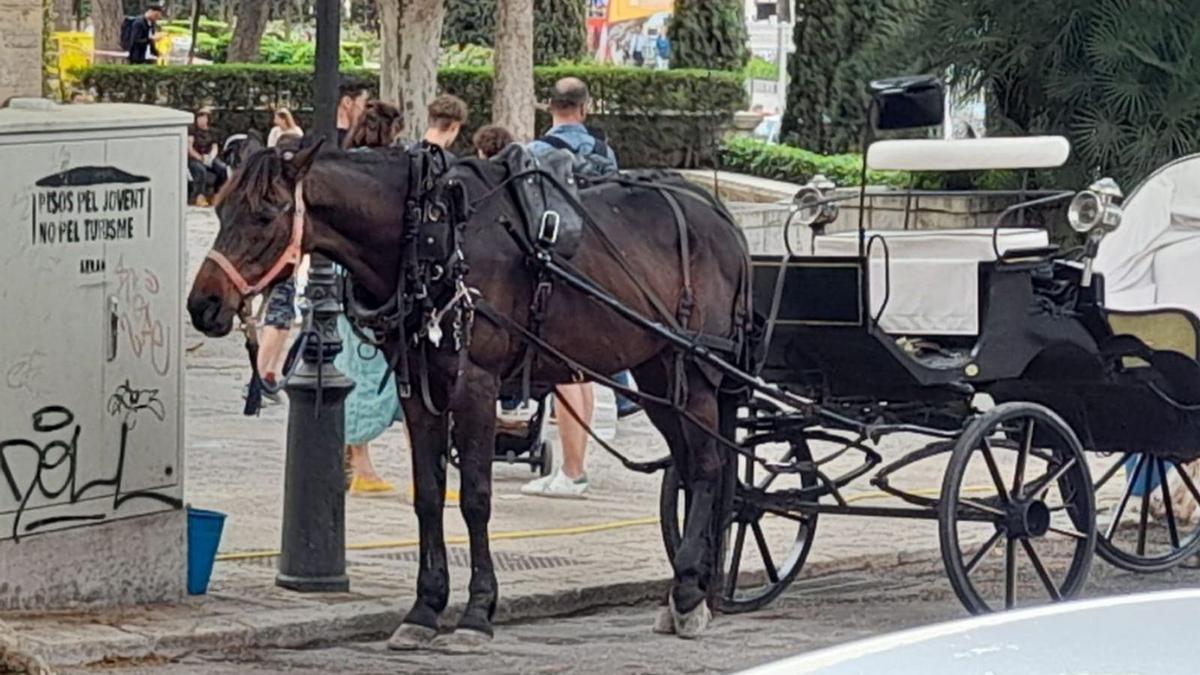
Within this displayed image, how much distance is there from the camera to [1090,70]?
712 inches

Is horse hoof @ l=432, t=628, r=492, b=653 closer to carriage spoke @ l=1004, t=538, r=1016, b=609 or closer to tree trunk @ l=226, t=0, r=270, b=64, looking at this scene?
carriage spoke @ l=1004, t=538, r=1016, b=609

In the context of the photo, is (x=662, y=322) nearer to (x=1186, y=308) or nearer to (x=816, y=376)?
(x=816, y=376)

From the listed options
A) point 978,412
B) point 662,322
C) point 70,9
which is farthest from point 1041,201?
point 70,9

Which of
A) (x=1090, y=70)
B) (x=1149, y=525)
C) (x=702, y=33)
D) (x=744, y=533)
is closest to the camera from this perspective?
(x=744, y=533)

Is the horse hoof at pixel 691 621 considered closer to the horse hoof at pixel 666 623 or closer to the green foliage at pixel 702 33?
the horse hoof at pixel 666 623

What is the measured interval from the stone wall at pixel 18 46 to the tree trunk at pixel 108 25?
4375cm

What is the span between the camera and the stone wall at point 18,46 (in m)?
10.1

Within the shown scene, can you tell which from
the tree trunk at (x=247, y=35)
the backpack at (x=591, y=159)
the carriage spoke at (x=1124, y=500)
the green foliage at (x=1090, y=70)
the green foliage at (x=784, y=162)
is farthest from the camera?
the tree trunk at (x=247, y=35)

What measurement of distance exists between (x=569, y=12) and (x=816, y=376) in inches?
1240

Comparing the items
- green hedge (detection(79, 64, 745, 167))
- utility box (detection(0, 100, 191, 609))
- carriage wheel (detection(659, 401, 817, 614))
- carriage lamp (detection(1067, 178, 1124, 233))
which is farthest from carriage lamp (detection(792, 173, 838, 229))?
green hedge (detection(79, 64, 745, 167))

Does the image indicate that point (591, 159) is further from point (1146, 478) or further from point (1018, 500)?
point (1146, 478)

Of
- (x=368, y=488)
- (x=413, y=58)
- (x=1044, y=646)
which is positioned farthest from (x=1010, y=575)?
(x=413, y=58)

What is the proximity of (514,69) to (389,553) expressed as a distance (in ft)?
57.1

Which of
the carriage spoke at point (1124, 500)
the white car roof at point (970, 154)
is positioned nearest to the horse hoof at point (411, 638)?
the white car roof at point (970, 154)
